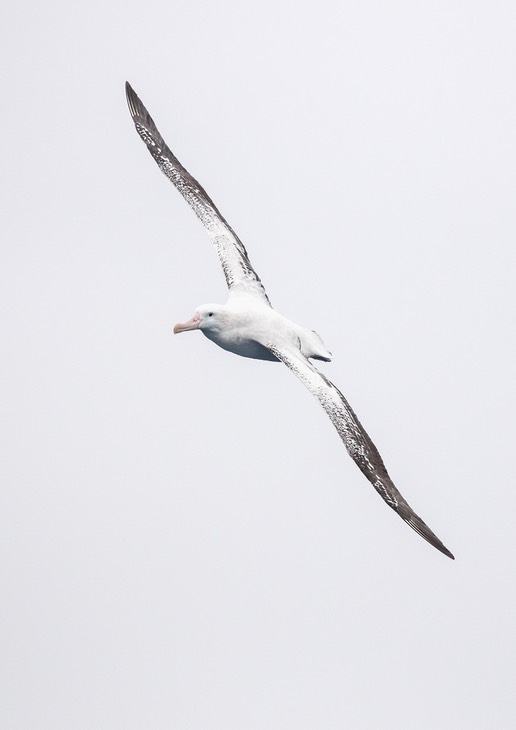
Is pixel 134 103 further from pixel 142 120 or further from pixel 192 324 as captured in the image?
pixel 192 324

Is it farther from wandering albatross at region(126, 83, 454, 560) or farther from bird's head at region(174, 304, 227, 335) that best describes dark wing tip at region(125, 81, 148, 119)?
bird's head at region(174, 304, 227, 335)

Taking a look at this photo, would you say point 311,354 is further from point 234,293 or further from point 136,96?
point 136,96

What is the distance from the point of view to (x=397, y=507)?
22.9 m

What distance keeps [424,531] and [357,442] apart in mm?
1973

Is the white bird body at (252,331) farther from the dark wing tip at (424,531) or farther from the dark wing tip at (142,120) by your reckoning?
the dark wing tip at (142,120)

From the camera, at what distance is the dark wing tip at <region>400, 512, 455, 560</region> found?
21.8 m

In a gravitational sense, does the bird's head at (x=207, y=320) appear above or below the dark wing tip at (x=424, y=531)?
above

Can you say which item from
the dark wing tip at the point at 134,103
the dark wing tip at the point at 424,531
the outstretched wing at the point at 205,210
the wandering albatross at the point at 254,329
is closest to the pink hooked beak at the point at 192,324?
the wandering albatross at the point at 254,329

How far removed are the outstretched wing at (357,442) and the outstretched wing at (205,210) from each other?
11.6 feet

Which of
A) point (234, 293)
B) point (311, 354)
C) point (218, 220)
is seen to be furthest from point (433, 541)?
point (218, 220)

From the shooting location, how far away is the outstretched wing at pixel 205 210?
92.1 feet

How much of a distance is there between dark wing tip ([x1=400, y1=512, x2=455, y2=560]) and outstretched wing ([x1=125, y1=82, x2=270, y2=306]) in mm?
6536

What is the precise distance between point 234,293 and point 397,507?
21.2 ft

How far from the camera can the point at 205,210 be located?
95.5 feet
